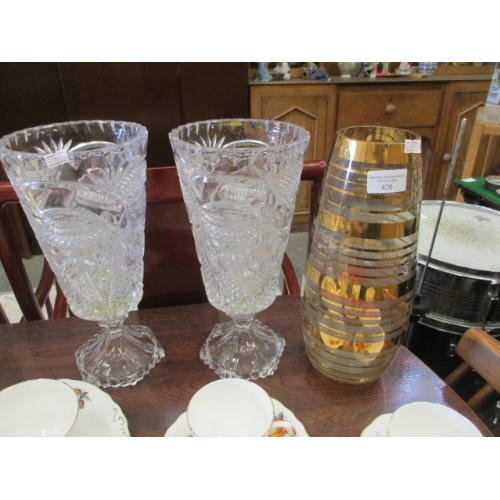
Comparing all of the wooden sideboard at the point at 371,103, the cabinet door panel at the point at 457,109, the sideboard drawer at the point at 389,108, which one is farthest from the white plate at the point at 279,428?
the cabinet door panel at the point at 457,109

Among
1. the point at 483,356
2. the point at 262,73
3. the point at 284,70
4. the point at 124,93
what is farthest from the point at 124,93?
the point at 483,356

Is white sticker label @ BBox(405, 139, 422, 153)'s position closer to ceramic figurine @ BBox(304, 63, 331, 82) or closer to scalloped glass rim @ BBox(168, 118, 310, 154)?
scalloped glass rim @ BBox(168, 118, 310, 154)

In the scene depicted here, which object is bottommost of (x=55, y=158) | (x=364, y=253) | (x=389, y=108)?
A: (x=389, y=108)

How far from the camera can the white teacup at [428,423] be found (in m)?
0.40

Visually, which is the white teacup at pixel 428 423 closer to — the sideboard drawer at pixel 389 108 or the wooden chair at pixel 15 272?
the wooden chair at pixel 15 272

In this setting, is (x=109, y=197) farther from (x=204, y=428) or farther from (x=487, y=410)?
(x=487, y=410)

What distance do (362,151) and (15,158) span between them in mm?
352

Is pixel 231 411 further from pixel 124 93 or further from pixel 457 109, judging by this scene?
pixel 457 109

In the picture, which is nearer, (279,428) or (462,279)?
(279,428)

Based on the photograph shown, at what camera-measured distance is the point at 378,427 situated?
44cm

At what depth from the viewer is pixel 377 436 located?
43 cm

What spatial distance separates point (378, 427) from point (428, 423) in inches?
2.1

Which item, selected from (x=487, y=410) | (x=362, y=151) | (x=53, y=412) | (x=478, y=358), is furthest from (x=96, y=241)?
(x=487, y=410)

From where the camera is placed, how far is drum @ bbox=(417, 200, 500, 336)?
88cm
